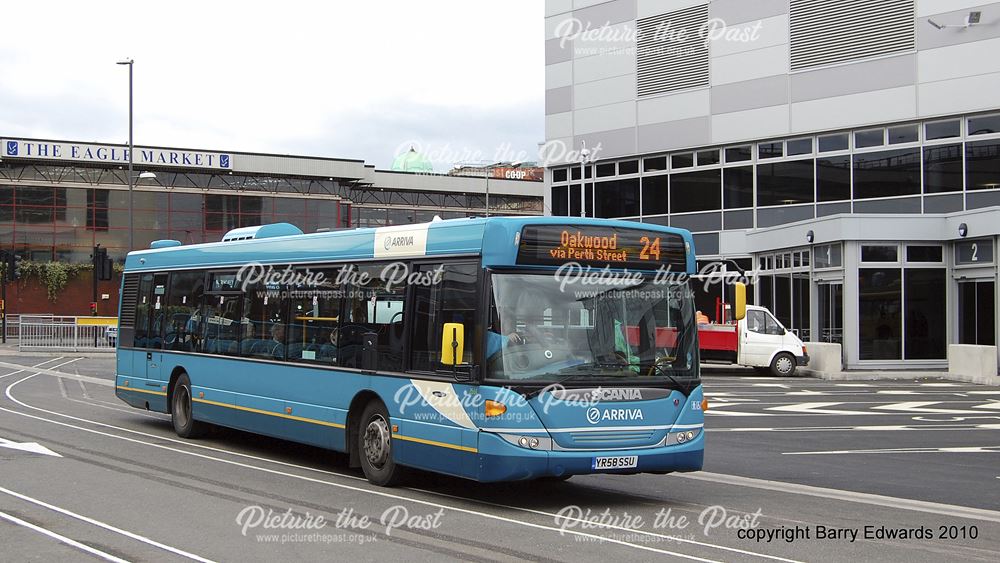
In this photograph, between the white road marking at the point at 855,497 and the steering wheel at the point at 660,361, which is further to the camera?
the steering wheel at the point at 660,361

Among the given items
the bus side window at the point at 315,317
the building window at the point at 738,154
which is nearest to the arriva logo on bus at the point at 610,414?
the bus side window at the point at 315,317

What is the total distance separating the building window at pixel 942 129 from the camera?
111 ft

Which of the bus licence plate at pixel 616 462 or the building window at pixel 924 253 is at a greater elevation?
the building window at pixel 924 253

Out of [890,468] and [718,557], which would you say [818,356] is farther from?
[718,557]

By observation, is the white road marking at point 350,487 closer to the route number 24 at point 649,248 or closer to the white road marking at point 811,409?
the route number 24 at point 649,248

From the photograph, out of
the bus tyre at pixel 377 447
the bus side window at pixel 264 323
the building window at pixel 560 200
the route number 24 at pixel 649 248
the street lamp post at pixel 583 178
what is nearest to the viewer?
the route number 24 at pixel 649 248

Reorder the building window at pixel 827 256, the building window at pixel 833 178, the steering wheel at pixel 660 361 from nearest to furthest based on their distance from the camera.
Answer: the steering wheel at pixel 660 361 → the building window at pixel 827 256 → the building window at pixel 833 178

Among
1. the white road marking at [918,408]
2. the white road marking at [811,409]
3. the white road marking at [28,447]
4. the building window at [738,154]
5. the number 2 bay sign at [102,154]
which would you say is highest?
the number 2 bay sign at [102,154]

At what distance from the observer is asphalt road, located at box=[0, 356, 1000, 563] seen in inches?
329

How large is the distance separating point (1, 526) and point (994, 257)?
27.7m

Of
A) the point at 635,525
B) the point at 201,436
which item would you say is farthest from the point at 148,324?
the point at 635,525

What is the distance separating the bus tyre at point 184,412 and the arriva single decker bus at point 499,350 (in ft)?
10.5

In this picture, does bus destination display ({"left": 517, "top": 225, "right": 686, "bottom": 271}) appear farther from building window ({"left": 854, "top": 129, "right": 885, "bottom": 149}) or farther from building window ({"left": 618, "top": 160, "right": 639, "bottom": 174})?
building window ({"left": 618, "top": 160, "right": 639, "bottom": 174})

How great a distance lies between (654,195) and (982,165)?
12.2 metres
